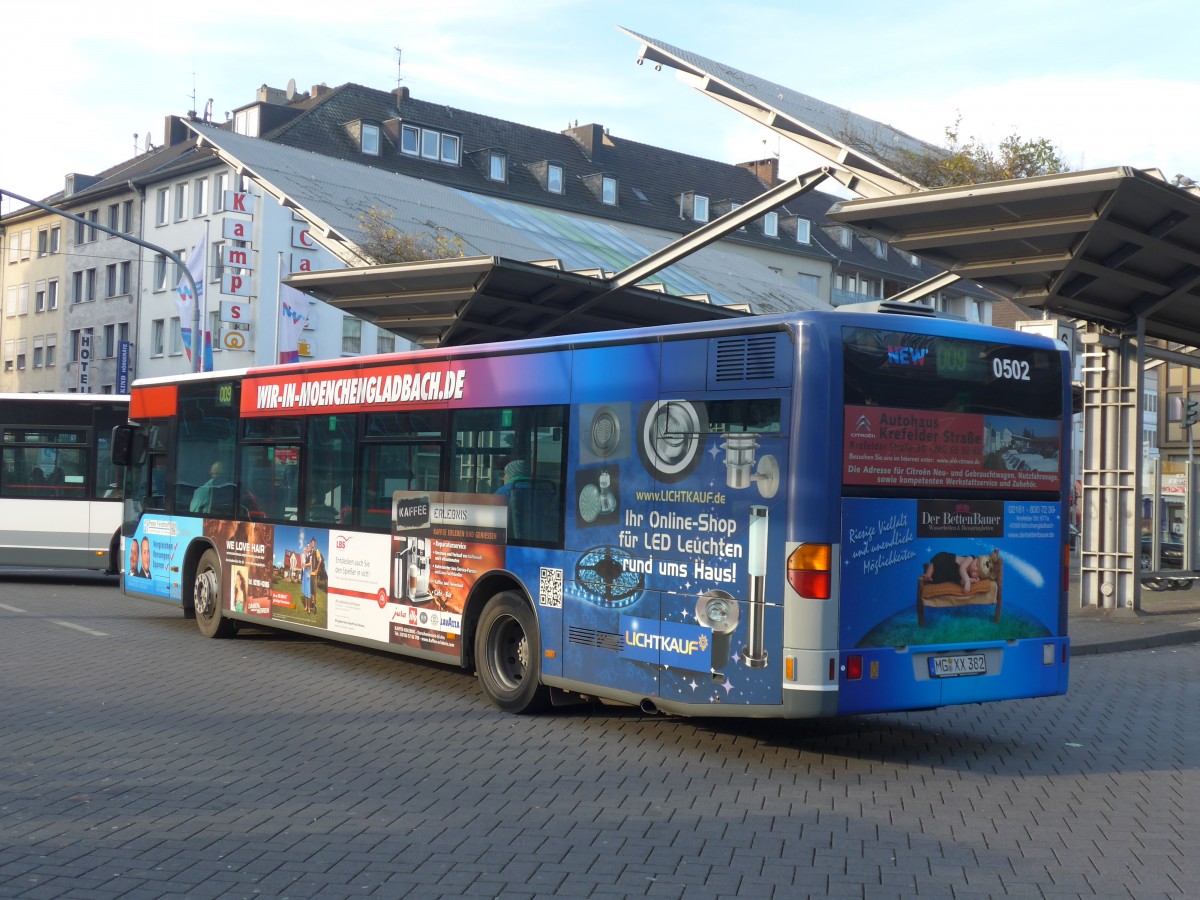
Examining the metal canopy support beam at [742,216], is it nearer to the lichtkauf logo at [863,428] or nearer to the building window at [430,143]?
the lichtkauf logo at [863,428]

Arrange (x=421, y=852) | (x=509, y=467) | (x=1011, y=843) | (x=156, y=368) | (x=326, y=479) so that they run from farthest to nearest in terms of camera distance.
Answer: (x=156, y=368)
(x=326, y=479)
(x=509, y=467)
(x=1011, y=843)
(x=421, y=852)

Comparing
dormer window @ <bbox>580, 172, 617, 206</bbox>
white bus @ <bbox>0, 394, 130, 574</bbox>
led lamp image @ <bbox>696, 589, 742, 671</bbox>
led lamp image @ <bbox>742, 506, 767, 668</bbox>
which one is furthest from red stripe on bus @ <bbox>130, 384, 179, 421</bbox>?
dormer window @ <bbox>580, 172, 617, 206</bbox>

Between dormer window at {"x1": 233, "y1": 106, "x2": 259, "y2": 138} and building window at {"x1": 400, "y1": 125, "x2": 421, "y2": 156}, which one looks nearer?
dormer window at {"x1": 233, "y1": 106, "x2": 259, "y2": 138}

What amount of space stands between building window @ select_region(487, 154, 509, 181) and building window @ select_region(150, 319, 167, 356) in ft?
54.5

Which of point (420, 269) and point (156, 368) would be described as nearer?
point (420, 269)

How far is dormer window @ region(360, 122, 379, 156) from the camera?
2443 inches

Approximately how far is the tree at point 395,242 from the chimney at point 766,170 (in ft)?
177

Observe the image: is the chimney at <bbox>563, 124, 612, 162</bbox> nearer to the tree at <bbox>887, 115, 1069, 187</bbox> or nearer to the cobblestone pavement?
the tree at <bbox>887, 115, 1069, 187</bbox>

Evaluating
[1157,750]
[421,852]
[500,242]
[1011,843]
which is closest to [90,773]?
[421,852]

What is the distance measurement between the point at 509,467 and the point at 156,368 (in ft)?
171

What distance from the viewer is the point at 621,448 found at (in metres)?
9.51

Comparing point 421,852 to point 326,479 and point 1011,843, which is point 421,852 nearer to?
point 1011,843

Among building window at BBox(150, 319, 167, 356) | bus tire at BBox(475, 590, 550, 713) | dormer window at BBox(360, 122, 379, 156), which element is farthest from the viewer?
dormer window at BBox(360, 122, 379, 156)

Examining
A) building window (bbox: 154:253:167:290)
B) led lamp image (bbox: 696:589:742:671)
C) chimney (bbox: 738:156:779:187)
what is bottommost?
led lamp image (bbox: 696:589:742:671)
